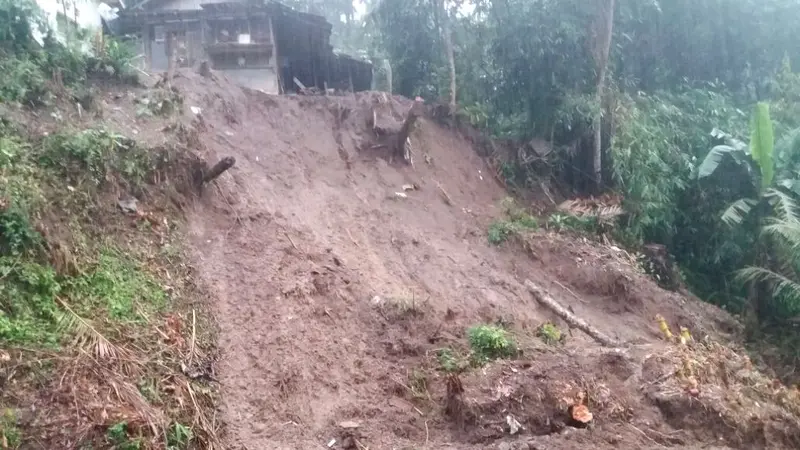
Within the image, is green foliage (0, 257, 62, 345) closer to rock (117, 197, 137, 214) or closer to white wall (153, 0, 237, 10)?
rock (117, 197, 137, 214)

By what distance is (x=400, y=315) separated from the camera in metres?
8.44

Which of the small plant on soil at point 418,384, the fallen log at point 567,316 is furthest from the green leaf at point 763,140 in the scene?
the small plant on soil at point 418,384

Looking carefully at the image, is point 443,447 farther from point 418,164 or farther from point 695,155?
point 695,155

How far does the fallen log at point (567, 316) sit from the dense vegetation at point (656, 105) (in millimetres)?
1623

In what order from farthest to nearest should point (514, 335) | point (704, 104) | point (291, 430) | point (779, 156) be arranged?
point (704, 104)
point (779, 156)
point (514, 335)
point (291, 430)

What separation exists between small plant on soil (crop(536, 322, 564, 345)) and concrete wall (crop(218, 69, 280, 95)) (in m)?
9.20

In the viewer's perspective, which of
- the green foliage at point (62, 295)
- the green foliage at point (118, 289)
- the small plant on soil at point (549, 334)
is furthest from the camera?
the small plant on soil at point (549, 334)

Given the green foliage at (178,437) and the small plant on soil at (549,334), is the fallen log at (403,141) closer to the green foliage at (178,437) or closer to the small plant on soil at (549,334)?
the small plant on soil at (549,334)

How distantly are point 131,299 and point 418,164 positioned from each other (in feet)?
24.8

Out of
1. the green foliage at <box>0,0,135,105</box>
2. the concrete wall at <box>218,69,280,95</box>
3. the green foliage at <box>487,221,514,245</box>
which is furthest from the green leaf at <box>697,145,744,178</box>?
the green foliage at <box>0,0,135,105</box>

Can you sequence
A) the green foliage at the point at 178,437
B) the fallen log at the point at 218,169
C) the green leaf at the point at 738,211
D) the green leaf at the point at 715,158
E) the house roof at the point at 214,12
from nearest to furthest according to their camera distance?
the green foliage at the point at 178,437 → the fallen log at the point at 218,169 → the green leaf at the point at 738,211 → the green leaf at the point at 715,158 → the house roof at the point at 214,12

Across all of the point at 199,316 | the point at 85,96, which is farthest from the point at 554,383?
→ the point at 85,96

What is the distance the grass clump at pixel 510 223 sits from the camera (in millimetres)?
11695

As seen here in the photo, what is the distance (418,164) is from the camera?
13.5 m
